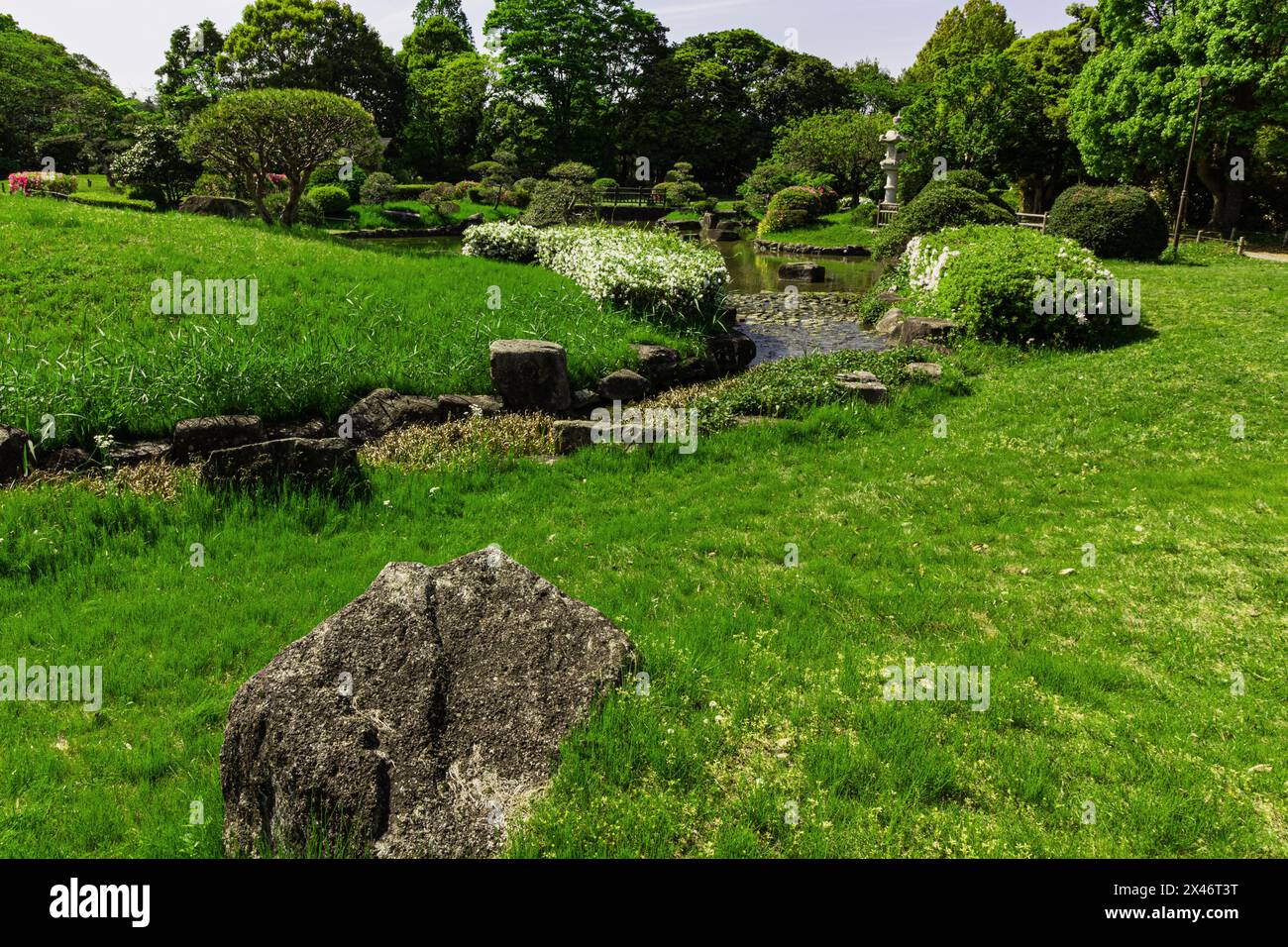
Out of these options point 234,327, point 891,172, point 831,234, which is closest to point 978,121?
point 891,172

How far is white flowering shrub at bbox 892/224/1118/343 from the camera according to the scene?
1359cm

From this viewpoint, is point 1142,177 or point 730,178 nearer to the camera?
point 1142,177

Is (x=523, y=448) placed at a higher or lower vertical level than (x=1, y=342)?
lower

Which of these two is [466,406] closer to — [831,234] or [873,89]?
[831,234]

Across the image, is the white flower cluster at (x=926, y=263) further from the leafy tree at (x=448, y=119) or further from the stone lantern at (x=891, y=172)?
the leafy tree at (x=448, y=119)

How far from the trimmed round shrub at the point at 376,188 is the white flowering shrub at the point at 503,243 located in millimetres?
22232

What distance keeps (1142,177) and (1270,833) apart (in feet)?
139

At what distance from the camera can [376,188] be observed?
39312 millimetres

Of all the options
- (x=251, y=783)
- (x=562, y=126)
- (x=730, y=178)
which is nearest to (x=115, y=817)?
(x=251, y=783)

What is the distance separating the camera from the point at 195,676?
15.7ft

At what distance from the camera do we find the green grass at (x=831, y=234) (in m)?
36.4

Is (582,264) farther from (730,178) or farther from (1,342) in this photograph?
(730,178)

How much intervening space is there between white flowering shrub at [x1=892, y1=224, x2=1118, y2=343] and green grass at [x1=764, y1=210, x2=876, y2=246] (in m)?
21.2

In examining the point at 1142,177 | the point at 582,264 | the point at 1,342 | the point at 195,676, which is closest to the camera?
the point at 195,676
